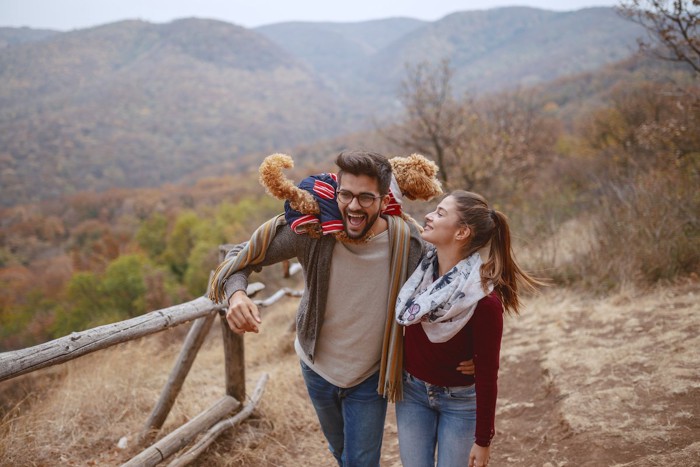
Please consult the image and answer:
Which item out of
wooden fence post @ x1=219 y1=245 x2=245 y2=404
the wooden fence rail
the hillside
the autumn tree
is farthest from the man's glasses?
the hillside

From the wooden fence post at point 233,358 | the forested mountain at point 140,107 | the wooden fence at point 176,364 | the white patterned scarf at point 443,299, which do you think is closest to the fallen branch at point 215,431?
the wooden fence at point 176,364

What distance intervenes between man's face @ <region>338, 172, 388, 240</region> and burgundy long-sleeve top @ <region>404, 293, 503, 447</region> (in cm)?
48

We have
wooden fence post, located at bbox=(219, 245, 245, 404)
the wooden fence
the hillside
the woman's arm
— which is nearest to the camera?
the woman's arm

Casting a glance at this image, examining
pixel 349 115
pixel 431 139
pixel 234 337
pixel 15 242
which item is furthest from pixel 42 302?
pixel 349 115

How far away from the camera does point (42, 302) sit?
39.7 metres

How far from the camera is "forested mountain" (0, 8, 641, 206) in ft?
332

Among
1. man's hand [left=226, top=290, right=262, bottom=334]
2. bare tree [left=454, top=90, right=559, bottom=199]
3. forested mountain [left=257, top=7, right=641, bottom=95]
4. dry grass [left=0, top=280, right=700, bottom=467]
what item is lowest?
dry grass [left=0, top=280, right=700, bottom=467]

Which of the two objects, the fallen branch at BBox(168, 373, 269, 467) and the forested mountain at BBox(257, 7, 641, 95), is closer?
the fallen branch at BBox(168, 373, 269, 467)

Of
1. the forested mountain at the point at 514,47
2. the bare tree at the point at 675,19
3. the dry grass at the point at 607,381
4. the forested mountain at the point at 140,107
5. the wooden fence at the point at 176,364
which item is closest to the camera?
the wooden fence at the point at 176,364

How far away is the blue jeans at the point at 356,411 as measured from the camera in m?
2.06

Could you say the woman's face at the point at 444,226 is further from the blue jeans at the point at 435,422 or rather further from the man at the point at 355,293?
the blue jeans at the point at 435,422

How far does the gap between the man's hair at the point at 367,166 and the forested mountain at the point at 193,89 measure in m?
73.8

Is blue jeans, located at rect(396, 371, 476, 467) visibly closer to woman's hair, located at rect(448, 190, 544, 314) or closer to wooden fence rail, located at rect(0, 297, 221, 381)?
woman's hair, located at rect(448, 190, 544, 314)

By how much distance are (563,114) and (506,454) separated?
39122 millimetres
